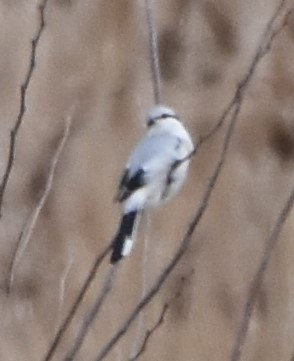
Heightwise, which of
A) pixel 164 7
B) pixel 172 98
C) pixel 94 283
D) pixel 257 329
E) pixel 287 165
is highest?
pixel 164 7

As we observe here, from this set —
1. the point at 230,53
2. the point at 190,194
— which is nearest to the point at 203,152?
the point at 190,194

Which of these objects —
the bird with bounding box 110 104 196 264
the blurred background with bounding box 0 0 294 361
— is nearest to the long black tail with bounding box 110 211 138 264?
the bird with bounding box 110 104 196 264

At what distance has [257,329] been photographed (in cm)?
185

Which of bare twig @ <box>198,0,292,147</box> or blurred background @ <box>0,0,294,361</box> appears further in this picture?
blurred background @ <box>0,0,294,361</box>

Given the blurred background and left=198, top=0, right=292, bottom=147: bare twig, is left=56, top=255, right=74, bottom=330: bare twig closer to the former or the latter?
the blurred background

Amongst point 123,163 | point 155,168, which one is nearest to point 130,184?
point 155,168

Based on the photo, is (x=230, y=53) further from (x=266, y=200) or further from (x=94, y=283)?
(x=94, y=283)

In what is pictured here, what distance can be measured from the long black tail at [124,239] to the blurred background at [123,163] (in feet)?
2.35

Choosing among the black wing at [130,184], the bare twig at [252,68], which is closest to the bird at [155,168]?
the black wing at [130,184]

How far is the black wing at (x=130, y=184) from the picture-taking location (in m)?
1.11

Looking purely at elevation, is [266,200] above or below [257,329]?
above

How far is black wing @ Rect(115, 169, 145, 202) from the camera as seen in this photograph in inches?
43.6

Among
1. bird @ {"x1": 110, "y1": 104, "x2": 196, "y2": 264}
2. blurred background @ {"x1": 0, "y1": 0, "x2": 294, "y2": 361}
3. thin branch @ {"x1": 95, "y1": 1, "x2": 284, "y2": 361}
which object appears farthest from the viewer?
blurred background @ {"x1": 0, "y1": 0, "x2": 294, "y2": 361}

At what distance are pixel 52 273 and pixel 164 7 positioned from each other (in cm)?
57
